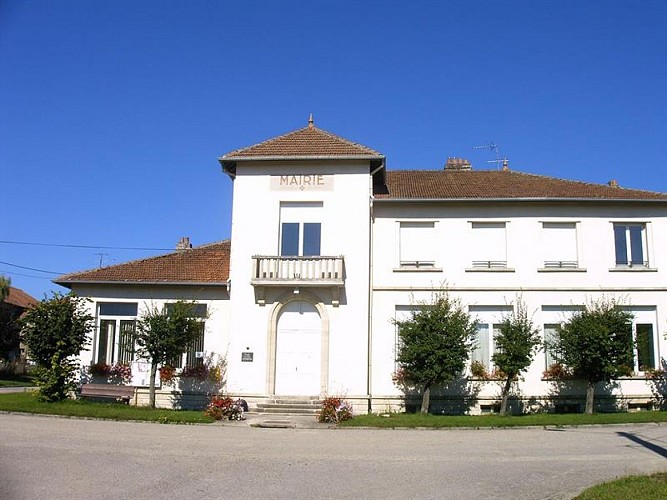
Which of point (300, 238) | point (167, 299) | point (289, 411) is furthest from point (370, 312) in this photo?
point (167, 299)

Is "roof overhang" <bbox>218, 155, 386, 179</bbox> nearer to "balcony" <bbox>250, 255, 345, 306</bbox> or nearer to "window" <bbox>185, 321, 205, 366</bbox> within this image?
"balcony" <bbox>250, 255, 345, 306</bbox>

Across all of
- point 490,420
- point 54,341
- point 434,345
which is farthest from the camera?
point 54,341

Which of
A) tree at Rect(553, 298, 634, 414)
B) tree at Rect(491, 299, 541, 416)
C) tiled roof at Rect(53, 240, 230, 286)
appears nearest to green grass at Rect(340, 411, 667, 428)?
tree at Rect(553, 298, 634, 414)

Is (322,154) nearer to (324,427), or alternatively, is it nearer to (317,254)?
(317,254)

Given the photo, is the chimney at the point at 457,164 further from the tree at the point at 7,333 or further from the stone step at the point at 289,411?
the tree at the point at 7,333

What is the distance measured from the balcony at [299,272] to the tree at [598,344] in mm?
7188

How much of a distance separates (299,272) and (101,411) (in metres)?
7.06

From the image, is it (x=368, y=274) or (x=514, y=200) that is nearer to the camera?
(x=368, y=274)

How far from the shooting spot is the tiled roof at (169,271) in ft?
72.5

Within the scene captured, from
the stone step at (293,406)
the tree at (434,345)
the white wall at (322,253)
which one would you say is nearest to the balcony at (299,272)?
the white wall at (322,253)

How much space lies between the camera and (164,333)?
1970cm

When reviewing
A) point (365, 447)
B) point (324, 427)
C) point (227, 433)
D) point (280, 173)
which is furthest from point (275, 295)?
point (365, 447)

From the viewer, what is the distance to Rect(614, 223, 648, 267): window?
2192 cm

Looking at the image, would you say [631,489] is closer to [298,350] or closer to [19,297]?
[298,350]
